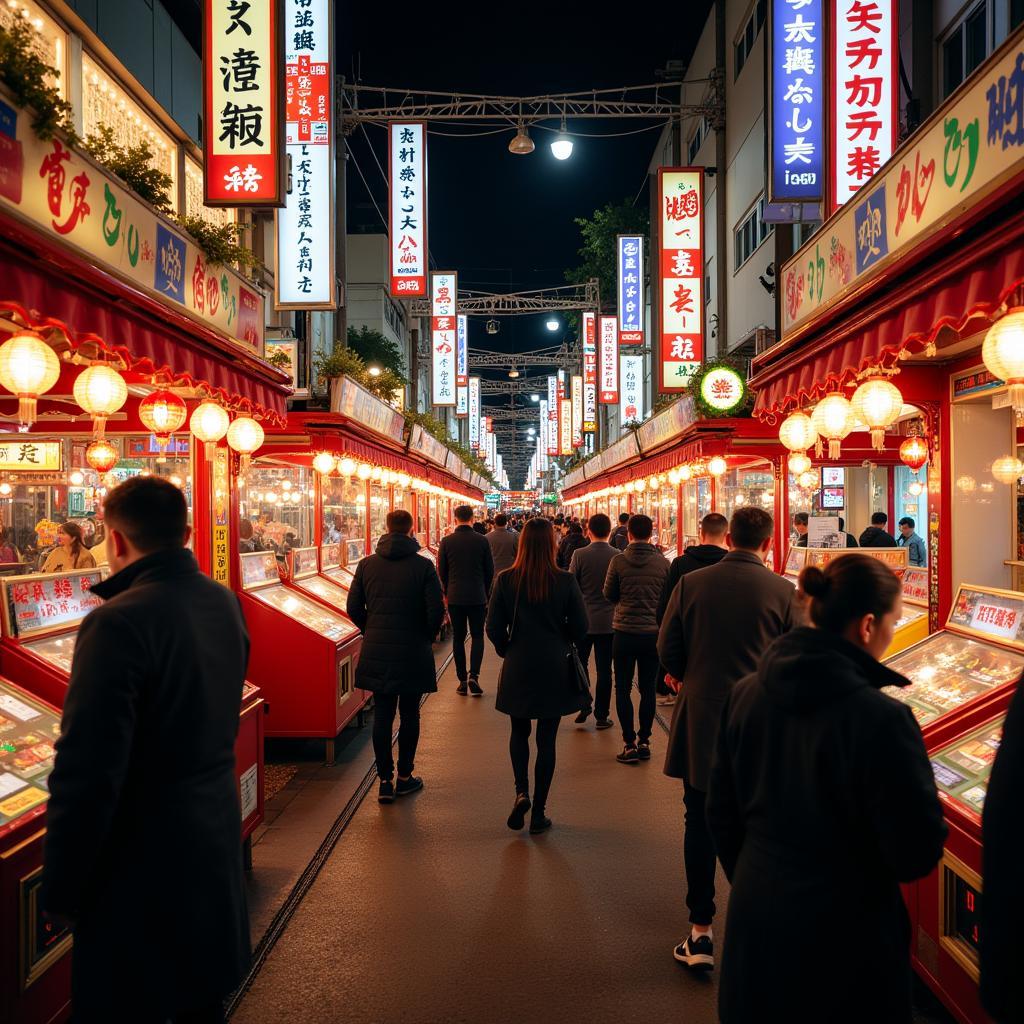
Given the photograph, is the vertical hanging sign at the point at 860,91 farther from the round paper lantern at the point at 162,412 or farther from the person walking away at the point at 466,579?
the round paper lantern at the point at 162,412

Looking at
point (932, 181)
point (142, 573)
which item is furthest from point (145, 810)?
point (932, 181)

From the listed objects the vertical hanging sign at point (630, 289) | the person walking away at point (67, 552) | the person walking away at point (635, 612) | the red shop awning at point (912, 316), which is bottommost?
the person walking away at point (635, 612)

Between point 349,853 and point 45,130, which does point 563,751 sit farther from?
point 45,130

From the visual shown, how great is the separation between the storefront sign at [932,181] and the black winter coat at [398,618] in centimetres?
324

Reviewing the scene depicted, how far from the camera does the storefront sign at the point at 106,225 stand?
3518 mm

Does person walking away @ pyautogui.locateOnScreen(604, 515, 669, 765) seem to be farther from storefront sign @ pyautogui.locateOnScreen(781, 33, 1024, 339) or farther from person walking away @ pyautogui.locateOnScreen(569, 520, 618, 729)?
storefront sign @ pyautogui.locateOnScreen(781, 33, 1024, 339)

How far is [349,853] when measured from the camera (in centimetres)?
516

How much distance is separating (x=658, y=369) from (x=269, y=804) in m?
10.3

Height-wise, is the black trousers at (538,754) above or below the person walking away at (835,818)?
below

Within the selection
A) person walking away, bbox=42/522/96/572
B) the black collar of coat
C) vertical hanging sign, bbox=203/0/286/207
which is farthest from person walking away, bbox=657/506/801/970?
vertical hanging sign, bbox=203/0/286/207

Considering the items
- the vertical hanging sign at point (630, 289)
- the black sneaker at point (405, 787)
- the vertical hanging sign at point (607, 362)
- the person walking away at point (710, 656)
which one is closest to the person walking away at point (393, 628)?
the black sneaker at point (405, 787)

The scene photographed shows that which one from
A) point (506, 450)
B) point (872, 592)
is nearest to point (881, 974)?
point (872, 592)

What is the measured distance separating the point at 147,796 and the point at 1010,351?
3.63 meters

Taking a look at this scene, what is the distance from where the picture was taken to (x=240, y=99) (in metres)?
7.58
